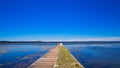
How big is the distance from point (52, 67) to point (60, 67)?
55 cm

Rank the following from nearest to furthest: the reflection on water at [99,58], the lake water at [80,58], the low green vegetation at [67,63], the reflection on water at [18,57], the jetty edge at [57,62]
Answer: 1. the low green vegetation at [67,63]
2. the jetty edge at [57,62]
3. the reflection on water at [99,58]
4. the lake water at [80,58]
5. the reflection on water at [18,57]

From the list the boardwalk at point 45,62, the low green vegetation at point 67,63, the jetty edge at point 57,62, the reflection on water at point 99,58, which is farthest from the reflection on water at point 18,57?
the reflection on water at point 99,58

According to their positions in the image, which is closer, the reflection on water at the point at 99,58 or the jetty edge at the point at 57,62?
the jetty edge at the point at 57,62

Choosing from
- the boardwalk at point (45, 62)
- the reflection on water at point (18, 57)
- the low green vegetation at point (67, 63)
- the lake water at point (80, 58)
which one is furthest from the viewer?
the reflection on water at point (18, 57)

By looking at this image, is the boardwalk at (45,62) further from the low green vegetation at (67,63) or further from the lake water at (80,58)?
the lake water at (80,58)

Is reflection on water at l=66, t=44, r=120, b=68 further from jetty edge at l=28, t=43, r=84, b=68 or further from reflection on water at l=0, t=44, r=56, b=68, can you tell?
reflection on water at l=0, t=44, r=56, b=68

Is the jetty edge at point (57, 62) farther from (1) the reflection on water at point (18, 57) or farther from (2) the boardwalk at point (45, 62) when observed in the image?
(1) the reflection on water at point (18, 57)

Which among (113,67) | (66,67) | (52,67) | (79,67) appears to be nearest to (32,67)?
(52,67)

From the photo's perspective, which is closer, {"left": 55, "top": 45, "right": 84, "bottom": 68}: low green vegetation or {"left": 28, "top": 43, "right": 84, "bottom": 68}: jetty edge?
{"left": 55, "top": 45, "right": 84, "bottom": 68}: low green vegetation

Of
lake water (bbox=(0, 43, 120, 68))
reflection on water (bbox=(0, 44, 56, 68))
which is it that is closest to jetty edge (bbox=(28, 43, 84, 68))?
lake water (bbox=(0, 43, 120, 68))

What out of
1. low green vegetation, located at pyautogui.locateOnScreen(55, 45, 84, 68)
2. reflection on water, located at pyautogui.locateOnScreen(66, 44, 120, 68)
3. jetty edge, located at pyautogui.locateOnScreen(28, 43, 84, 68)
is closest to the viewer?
low green vegetation, located at pyautogui.locateOnScreen(55, 45, 84, 68)

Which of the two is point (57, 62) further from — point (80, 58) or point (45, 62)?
point (80, 58)

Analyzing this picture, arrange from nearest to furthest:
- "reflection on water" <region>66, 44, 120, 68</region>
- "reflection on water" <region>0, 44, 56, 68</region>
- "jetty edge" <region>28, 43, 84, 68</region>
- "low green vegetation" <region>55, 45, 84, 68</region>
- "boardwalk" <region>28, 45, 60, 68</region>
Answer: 1. "low green vegetation" <region>55, 45, 84, 68</region>
2. "jetty edge" <region>28, 43, 84, 68</region>
3. "boardwalk" <region>28, 45, 60, 68</region>
4. "reflection on water" <region>66, 44, 120, 68</region>
5. "reflection on water" <region>0, 44, 56, 68</region>

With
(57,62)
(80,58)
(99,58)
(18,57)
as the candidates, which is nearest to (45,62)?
(57,62)
